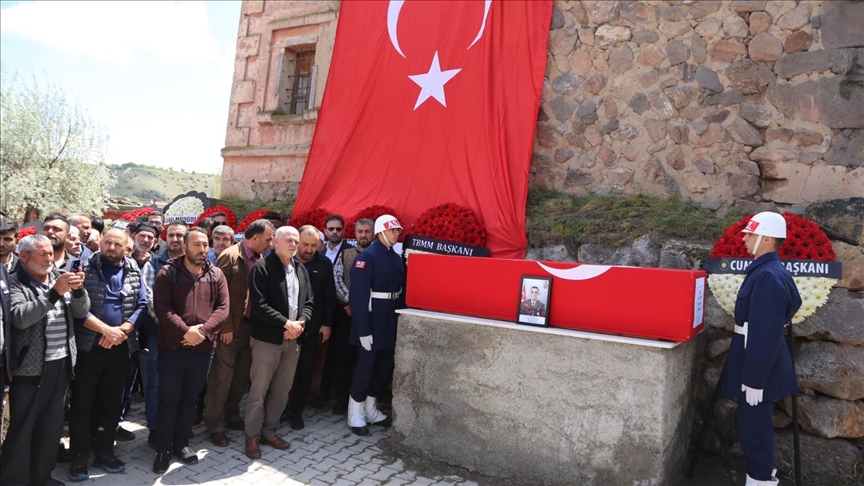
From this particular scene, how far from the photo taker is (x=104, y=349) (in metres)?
3.90

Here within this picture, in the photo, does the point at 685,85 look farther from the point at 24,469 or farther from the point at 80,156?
the point at 80,156

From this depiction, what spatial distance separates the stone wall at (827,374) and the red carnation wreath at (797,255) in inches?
7.6

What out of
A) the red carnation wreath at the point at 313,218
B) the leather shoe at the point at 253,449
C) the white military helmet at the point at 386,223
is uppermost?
the red carnation wreath at the point at 313,218

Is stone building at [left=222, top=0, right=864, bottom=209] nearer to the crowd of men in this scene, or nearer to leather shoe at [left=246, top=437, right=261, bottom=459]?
the crowd of men

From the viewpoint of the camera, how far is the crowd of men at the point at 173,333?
348 centimetres

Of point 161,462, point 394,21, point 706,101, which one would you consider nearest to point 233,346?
point 161,462

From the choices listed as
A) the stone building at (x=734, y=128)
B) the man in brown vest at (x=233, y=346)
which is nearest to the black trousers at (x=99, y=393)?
the man in brown vest at (x=233, y=346)

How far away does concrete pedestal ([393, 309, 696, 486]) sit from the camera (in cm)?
350

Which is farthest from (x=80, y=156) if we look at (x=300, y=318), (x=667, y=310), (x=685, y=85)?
(x=667, y=310)

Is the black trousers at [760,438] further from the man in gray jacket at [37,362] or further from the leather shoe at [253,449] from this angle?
the man in gray jacket at [37,362]

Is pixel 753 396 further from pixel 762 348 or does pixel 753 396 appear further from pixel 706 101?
pixel 706 101

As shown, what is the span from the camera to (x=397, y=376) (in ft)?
14.4

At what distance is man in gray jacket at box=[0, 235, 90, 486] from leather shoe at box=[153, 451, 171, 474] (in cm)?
56

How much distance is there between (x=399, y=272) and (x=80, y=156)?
14.9 metres
